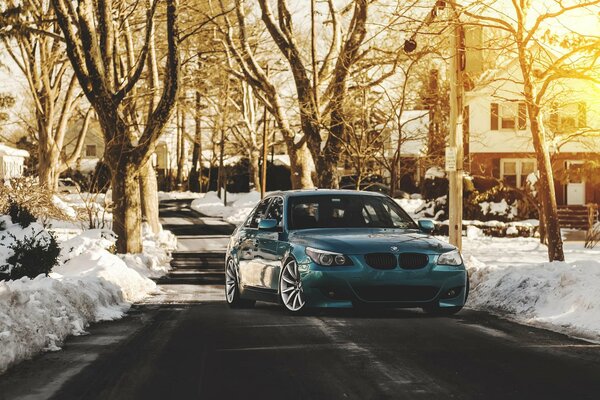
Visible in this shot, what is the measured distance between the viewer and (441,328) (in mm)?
11555

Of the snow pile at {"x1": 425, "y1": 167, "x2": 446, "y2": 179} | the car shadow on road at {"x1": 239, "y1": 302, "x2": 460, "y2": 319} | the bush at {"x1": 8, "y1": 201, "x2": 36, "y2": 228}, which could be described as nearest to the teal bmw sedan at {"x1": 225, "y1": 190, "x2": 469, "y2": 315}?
the car shadow on road at {"x1": 239, "y1": 302, "x2": 460, "y2": 319}

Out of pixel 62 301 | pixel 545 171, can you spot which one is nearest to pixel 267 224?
pixel 62 301

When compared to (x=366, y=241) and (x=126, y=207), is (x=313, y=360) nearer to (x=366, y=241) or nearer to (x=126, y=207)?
(x=366, y=241)

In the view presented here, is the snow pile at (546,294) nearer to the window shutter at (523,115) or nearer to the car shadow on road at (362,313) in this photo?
the car shadow on road at (362,313)

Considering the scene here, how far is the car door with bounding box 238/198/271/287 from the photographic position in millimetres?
14039

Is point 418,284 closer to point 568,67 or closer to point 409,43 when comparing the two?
point 568,67

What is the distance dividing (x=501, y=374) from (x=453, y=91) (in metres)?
12.9

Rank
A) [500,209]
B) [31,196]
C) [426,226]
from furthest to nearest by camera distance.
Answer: [500,209] → [31,196] → [426,226]

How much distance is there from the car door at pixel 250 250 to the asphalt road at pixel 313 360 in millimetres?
716

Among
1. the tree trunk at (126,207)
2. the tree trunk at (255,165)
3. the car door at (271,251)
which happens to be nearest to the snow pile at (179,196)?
the tree trunk at (255,165)

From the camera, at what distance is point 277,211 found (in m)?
14.0

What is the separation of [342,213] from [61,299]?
3.69 meters

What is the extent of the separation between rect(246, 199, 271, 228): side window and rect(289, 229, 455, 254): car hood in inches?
68.0

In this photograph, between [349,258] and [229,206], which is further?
[229,206]
